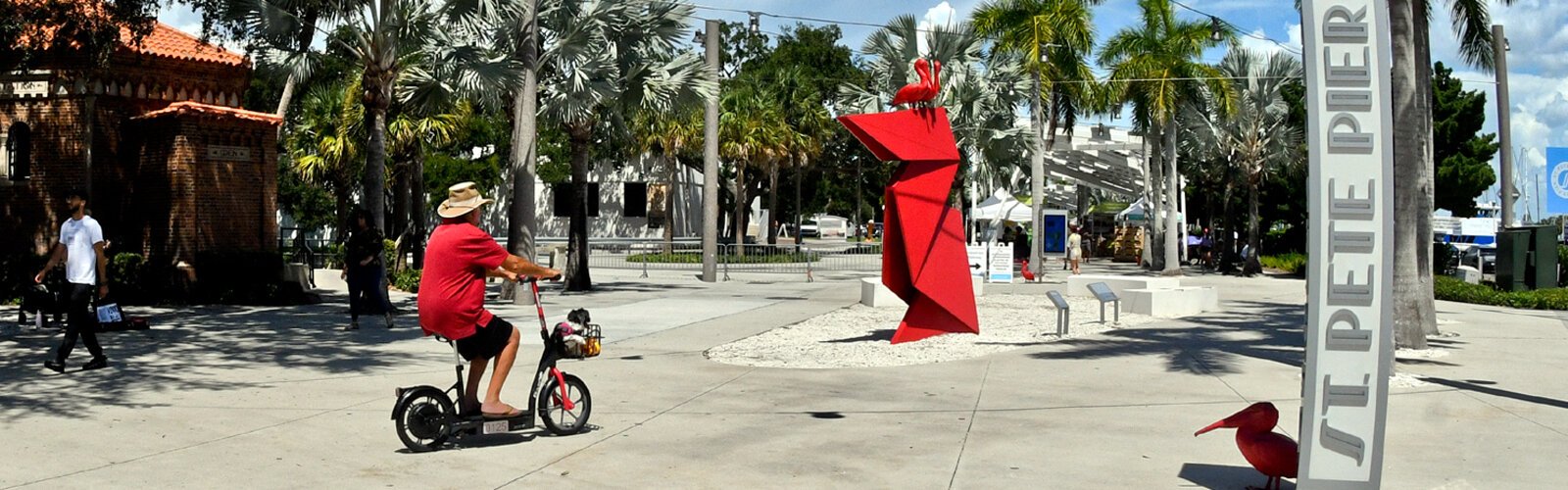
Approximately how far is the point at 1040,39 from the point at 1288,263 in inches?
467

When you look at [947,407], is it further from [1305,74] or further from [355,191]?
[355,191]

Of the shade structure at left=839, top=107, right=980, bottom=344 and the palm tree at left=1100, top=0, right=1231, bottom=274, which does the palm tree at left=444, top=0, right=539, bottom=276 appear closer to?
the shade structure at left=839, top=107, right=980, bottom=344

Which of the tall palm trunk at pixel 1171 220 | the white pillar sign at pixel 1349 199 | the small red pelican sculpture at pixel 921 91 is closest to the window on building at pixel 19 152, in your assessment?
the small red pelican sculpture at pixel 921 91

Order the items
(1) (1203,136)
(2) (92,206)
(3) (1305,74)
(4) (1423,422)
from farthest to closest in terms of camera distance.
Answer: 1. (1) (1203,136)
2. (2) (92,206)
3. (4) (1423,422)
4. (3) (1305,74)

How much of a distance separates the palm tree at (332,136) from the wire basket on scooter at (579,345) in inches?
989

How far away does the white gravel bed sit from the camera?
13773mm

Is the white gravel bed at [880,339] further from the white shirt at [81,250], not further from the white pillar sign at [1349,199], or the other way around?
the white pillar sign at [1349,199]

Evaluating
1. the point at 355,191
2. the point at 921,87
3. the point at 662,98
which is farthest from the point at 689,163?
the point at 921,87

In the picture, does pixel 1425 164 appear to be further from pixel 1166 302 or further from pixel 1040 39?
pixel 1040 39

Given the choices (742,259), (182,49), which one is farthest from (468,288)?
(742,259)

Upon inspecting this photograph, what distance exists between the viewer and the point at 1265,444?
670 centimetres

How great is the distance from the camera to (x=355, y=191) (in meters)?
50.7

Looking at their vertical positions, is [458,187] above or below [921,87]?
below

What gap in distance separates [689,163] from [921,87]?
1488 inches
